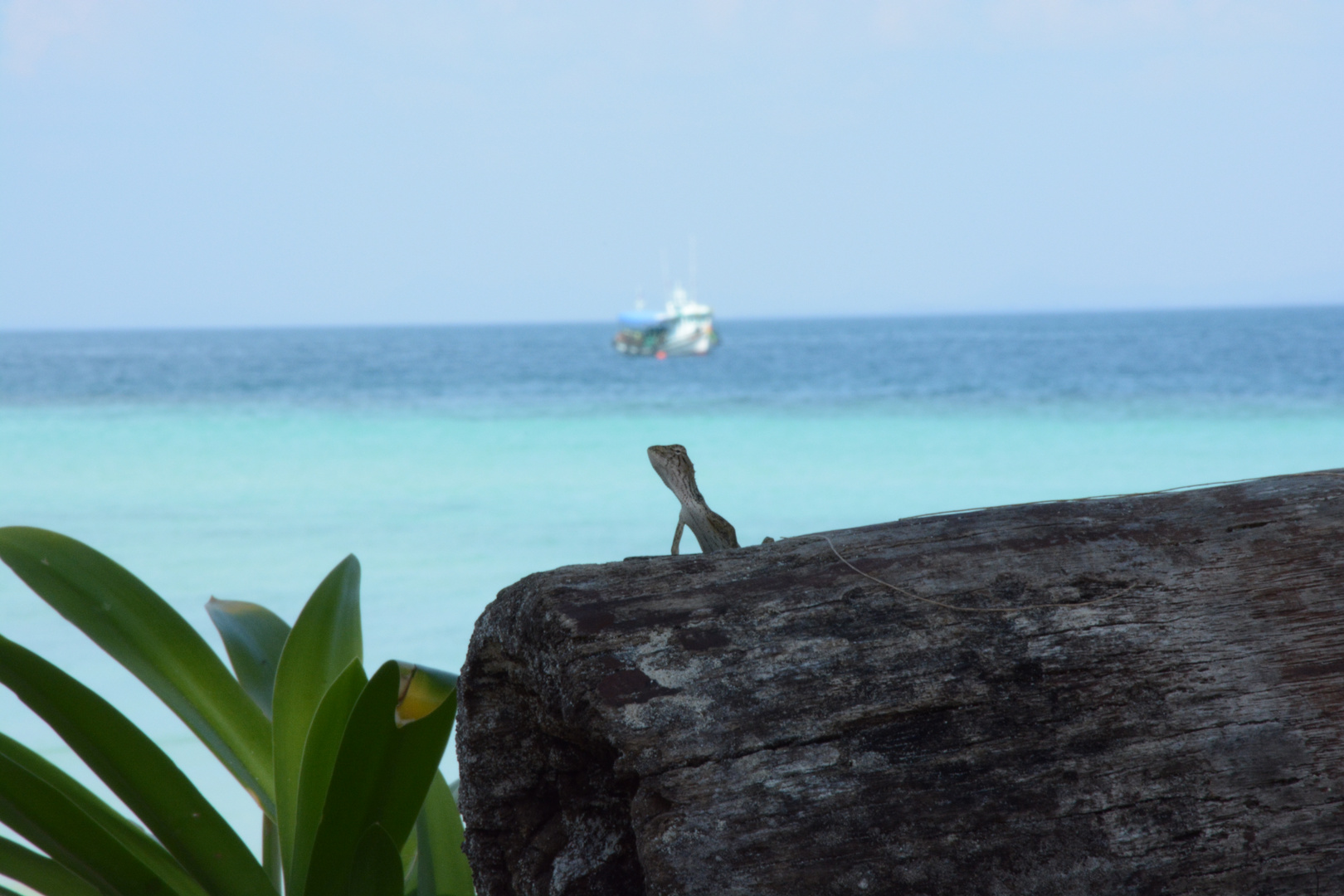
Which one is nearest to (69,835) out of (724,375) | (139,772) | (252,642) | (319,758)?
(139,772)

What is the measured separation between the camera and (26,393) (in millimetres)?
20891

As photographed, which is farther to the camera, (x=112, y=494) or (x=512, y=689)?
(x=112, y=494)

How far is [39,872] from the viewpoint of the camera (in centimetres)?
117

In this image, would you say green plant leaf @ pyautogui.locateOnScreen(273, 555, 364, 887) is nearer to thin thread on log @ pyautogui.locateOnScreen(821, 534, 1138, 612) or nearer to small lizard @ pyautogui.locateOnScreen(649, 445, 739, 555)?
small lizard @ pyautogui.locateOnScreen(649, 445, 739, 555)

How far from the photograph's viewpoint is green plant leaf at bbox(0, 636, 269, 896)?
1.12 meters

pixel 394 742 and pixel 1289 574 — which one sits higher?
pixel 1289 574

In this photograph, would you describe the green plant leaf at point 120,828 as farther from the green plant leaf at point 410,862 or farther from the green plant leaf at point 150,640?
the green plant leaf at point 410,862

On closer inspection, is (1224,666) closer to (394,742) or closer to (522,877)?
(522,877)

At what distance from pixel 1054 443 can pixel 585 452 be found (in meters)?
6.78

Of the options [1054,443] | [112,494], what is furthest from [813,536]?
Answer: [1054,443]

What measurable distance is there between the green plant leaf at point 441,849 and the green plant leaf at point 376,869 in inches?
13.1

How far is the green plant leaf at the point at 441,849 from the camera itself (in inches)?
55.6

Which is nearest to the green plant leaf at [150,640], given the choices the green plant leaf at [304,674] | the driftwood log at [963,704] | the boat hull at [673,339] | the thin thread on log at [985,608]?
the green plant leaf at [304,674]

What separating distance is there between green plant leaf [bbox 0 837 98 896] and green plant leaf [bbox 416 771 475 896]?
1.39 ft
